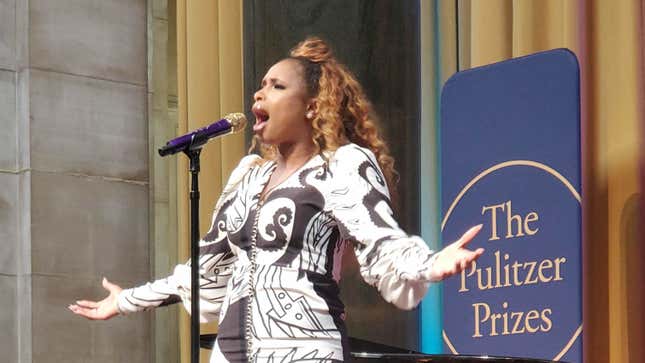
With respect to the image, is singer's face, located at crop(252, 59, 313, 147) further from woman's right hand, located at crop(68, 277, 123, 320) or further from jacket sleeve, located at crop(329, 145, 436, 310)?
woman's right hand, located at crop(68, 277, 123, 320)

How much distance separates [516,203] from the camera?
3732mm

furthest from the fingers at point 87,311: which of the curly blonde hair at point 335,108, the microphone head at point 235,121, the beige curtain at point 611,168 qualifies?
the beige curtain at point 611,168

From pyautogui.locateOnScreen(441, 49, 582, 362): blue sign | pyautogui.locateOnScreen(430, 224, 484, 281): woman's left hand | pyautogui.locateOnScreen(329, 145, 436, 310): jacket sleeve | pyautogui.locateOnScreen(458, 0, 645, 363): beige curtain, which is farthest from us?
pyautogui.locateOnScreen(458, 0, 645, 363): beige curtain

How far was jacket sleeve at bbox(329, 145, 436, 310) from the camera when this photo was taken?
2.94m

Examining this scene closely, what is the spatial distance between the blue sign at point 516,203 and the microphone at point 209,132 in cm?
82

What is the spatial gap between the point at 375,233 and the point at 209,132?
21.6 inches

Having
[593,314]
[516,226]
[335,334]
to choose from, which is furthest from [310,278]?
[593,314]

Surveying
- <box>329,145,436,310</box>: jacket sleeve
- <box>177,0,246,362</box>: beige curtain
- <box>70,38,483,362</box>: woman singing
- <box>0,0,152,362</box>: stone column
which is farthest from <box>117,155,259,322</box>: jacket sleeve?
<box>0,0,152,362</box>: stone column

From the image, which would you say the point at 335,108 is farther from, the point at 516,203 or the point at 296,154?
the point at 516,203

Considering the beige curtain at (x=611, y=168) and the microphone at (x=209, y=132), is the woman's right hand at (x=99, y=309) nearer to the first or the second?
the microphone at (x=209, y=132)

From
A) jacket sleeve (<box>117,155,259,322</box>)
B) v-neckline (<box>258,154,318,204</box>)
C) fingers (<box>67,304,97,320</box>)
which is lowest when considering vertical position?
A: fingers (<box>67,304,97,320</box>)

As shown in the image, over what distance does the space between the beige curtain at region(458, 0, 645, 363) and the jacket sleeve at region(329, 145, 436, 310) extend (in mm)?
1096

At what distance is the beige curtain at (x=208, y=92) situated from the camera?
216 inches

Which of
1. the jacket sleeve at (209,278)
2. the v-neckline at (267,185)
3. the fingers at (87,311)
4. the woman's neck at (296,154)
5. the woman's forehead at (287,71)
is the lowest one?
the fingers at (87,311)
